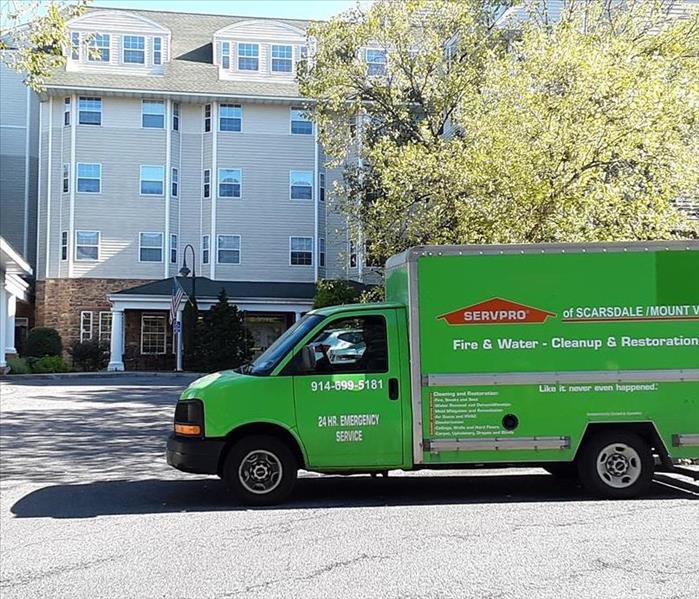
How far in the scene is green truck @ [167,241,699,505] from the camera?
29.1 ft

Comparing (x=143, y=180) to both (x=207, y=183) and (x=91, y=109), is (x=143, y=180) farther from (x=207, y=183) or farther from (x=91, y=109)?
(x=91, y=109)

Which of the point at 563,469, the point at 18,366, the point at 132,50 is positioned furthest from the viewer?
the point at 132,50

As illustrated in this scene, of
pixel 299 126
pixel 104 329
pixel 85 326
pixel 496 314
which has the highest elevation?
pixel 299 126

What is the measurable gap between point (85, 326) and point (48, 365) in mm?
4569

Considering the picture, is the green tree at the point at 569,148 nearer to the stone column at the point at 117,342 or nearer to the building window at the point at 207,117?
the stone column at the point at 117,342

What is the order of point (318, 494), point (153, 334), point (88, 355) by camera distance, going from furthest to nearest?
point (153, 334), point (88, 355), point (318, 494)

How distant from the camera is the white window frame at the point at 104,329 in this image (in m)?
37.4

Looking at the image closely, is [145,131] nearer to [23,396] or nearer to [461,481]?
[23,396]

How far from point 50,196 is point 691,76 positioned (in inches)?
1188

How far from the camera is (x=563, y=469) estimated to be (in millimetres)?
10172

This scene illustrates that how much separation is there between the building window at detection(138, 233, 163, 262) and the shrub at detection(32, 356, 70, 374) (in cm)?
655

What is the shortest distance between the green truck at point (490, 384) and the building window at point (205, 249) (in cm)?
3024

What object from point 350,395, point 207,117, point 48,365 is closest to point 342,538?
point 350,395

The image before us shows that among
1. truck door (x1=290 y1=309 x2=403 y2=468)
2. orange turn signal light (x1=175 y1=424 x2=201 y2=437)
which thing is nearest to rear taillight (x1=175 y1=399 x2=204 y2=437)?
orange turn signal light (x1=175 y1=424 x2=201 y2=437)
